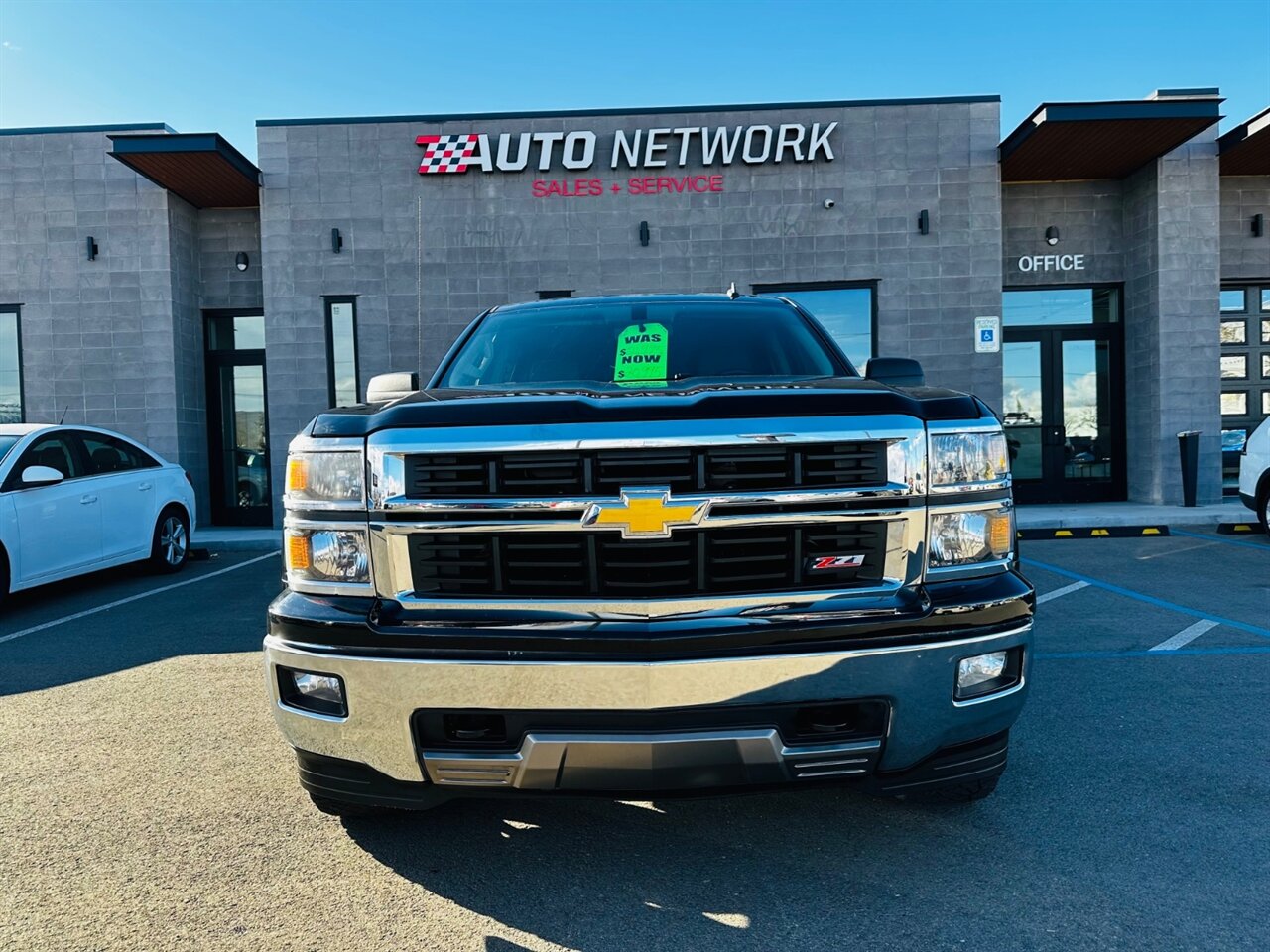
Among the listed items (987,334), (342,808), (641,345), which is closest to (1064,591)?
(641,345)

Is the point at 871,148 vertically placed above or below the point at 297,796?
above

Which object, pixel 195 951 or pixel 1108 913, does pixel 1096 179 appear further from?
pixel 195 951

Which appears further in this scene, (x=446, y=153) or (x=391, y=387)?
(x=446, y=153)

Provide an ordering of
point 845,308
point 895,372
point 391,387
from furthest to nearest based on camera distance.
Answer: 1. point 845,308
2. point 391,387
3. point 895,372

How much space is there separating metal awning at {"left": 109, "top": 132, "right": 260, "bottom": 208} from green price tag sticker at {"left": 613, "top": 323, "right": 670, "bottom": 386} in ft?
31.8

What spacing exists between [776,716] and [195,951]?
5.27 ft

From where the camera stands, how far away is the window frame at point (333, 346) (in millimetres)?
12744

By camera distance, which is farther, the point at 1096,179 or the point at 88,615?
the point at 1096,179

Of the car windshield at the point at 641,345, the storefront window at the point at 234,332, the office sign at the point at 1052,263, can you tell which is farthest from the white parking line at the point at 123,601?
the office sign at the point at 1052,263

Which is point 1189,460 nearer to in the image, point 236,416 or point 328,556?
point 328,556

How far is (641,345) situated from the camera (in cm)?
398

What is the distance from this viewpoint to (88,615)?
6.90m

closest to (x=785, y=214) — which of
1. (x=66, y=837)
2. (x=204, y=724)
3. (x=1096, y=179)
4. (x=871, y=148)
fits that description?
(x=871, y=148)

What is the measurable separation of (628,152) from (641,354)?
9641mm
